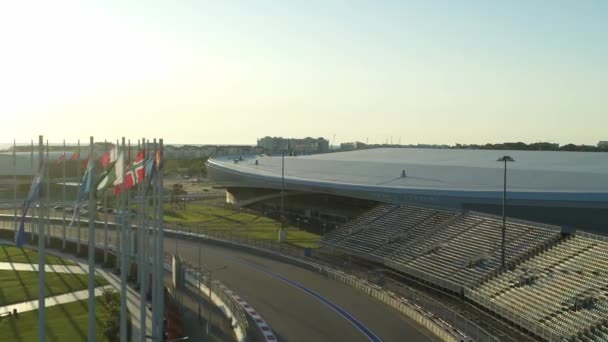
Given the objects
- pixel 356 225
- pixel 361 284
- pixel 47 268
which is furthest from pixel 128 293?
pixel 356 225

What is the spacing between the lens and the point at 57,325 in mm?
32594

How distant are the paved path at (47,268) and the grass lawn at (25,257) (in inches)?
44.6

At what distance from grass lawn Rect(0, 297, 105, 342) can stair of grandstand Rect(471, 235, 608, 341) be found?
23.3 meters

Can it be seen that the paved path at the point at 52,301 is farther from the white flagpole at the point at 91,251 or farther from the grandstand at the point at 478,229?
the grandstand at the point at 478,229

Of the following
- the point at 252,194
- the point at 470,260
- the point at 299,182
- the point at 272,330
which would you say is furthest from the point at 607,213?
the point at 252,194

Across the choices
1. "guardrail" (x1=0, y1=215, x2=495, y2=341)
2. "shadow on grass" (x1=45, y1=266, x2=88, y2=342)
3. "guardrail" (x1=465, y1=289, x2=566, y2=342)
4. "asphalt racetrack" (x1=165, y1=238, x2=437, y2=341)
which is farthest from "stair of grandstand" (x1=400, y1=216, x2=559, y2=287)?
"shadow on grass" (x1=45, y1=266, x2=88, y2=342)

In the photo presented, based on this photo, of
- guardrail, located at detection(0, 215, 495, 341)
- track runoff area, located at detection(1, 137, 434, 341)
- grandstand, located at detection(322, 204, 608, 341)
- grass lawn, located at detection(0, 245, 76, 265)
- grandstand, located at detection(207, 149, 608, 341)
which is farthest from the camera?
grass lawn, located at detection(0, 245, 76, 265)

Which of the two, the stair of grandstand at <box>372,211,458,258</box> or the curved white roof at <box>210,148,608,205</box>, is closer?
the stair of grandstand at <box>372,211,458,258</box>

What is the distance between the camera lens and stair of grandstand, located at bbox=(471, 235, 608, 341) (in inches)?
1156

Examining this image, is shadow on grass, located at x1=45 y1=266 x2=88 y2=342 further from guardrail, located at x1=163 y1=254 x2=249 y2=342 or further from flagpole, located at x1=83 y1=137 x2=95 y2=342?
flagpole, located at x1=83 y1=137 x2=95 y2=342

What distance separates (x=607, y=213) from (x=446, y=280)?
1530 centimetres

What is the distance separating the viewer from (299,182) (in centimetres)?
6906

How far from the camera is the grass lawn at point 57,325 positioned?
3050cm

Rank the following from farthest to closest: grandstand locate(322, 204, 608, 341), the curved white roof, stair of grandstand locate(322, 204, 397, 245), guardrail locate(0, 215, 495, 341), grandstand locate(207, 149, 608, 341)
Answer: stair of grandstand locate(322, 204, 397, 245)
the curved white roof
grandstand locate(207, 149, 608, 341)
grandstand locate(322, 204, 608, 341)
guardrail locate(0, 215, 495, 341)
